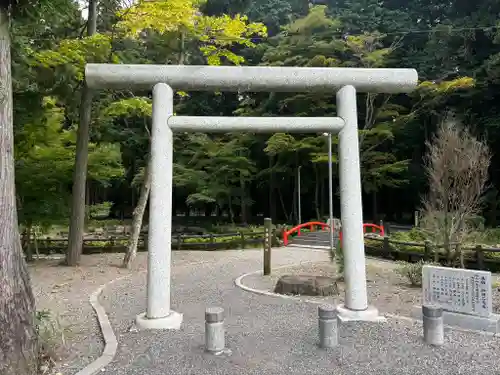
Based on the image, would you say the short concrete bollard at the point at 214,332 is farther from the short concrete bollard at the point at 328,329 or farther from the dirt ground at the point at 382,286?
the dirt ground at the point at 382,286

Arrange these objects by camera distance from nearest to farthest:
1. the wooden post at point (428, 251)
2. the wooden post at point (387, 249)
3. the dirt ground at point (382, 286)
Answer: the dirt ground at point (382, 286)
the wooden post at point (428, 251)
the wooden post at point (387, 249)

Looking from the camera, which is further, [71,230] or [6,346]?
[71,230]

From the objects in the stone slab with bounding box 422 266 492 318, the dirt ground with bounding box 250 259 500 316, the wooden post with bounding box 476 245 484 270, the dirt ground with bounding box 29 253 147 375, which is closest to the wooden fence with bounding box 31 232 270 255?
the dirt ground with bounding box 29 253 147 375

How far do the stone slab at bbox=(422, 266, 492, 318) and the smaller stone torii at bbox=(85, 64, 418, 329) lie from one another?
3.11 ft

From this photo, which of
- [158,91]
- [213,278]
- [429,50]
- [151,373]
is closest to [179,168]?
[213,278]

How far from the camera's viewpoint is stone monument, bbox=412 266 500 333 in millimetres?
4875

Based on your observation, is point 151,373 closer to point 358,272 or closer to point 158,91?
point 358,272

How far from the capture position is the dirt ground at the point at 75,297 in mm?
4266

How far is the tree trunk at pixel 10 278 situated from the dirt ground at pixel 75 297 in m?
0.47

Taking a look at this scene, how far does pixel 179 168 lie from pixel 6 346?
1913 centimetres

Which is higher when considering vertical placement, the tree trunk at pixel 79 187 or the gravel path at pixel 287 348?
the tree trunk at pixel 79 187

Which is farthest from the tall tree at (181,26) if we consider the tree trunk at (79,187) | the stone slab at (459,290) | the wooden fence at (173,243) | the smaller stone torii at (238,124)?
the stone slab at (459,290)

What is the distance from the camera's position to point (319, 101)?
21.9 meters

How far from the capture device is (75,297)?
716 centimetres
